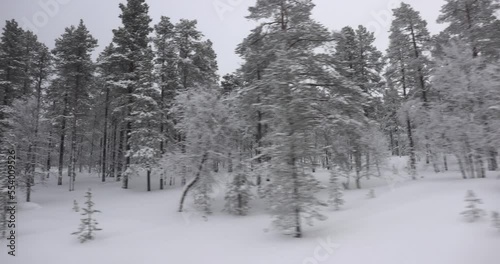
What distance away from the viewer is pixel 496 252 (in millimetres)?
6750

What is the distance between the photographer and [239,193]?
54.3 feet

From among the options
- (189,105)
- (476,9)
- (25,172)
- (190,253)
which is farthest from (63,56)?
(476,9)

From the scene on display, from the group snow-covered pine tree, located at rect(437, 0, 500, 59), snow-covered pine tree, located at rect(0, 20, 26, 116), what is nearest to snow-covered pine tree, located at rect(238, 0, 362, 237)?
snow-covered pine tree, located at rect(437, 0, 500, 59)

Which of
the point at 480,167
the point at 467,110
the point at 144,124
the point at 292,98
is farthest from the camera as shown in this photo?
the point at 144,124

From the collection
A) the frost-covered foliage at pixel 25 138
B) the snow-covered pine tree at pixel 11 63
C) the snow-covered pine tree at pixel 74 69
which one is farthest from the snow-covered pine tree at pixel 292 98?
the snow-covered pine tree at pixel 11 63

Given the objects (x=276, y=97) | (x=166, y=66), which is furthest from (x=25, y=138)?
(x=276, y=97)

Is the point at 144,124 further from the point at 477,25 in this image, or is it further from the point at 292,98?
the point at 477,25

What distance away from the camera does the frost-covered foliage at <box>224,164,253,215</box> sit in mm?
16562

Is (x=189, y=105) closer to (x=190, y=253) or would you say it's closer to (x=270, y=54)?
(x=270, y=54)

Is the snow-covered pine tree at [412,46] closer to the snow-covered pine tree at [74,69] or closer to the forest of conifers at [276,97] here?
the forest of conifers at [276,97]

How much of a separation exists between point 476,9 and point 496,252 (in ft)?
65.3

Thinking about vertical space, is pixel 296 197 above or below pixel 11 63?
below

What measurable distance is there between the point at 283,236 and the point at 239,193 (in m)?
5.43

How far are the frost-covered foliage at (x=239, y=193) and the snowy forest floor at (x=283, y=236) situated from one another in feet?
1.76
